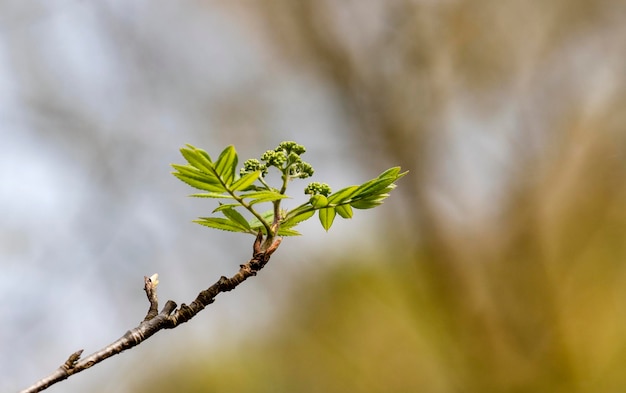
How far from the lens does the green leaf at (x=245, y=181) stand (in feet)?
1.18

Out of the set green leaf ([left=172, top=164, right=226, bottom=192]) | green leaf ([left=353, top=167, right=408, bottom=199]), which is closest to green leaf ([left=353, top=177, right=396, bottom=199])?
green leaf ([left=353, top=167, right=408, bottom=199])

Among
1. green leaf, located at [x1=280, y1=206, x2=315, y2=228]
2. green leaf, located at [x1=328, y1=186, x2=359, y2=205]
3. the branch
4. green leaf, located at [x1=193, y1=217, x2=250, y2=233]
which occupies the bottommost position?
the branch

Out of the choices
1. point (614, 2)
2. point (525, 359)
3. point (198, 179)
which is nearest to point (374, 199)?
point (198, 179)

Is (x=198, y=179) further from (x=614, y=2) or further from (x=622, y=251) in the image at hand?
(x=614, y=2)

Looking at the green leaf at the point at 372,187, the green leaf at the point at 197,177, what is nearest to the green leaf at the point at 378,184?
the green leaf at the point at 372,187

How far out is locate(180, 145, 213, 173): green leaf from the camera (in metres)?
0.34

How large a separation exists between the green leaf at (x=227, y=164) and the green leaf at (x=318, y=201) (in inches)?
2.4

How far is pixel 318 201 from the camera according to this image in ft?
1.25

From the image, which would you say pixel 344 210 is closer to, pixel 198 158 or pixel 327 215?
pixel 327 215

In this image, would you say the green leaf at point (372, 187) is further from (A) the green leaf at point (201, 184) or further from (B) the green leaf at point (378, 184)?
(A) the green leaf at point (201, 184)

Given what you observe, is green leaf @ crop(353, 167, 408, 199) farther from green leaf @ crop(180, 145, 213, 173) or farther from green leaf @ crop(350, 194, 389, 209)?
green leaf @ crop(180, 145, 213, 173)

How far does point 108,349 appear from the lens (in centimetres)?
33

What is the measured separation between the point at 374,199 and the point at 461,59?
77.3 inches

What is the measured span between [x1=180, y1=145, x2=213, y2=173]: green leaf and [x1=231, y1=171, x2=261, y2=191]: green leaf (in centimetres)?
2
